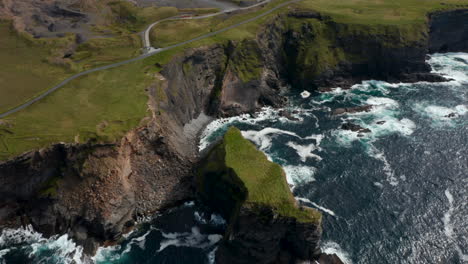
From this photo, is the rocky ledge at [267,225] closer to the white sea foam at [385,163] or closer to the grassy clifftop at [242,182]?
the grassy clifftop at [242,182]

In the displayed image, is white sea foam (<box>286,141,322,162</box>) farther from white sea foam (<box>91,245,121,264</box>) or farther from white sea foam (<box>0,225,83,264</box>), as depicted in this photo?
white sea foam (<box>0,225,83,264</box>)

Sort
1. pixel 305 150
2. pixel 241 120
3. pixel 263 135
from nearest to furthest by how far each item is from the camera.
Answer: pixel 305 150 → pixel 263 135 → pixel 241 120

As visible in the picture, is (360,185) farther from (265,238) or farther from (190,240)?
(190,240)

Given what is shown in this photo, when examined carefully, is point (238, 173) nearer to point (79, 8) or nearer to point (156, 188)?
point (156, 188)

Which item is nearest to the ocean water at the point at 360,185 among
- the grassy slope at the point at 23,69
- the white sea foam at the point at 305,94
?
the white sea foam at the point at 305,94

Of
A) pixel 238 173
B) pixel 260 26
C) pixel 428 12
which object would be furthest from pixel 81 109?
pixel 428 12

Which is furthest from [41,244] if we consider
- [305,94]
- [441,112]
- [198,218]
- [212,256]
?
[441,112]
